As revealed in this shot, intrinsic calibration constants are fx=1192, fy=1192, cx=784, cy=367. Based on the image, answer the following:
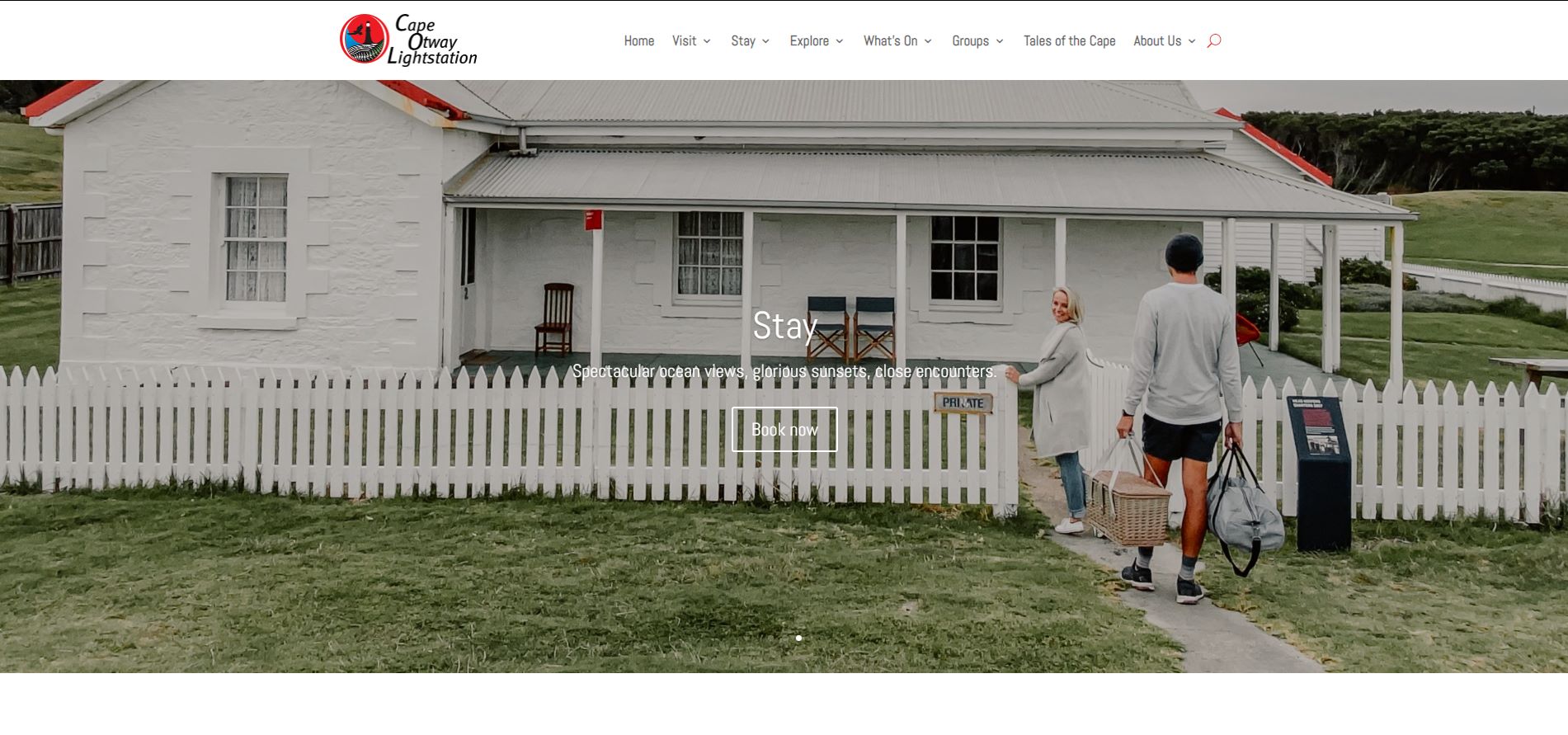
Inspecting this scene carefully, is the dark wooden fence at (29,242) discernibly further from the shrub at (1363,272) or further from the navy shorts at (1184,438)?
the shrub at (1363,272)

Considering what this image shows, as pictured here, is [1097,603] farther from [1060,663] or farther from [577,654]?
[577,654]

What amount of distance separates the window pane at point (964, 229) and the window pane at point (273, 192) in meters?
8.28

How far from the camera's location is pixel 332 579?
6219mm

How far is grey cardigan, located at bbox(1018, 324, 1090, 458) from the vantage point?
7.35 m

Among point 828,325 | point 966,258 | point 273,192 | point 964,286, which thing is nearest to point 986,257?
point 966,258

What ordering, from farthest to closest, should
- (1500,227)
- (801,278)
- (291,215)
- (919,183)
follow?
(1500,227)
(801,278)
(919,183)
(291,215)

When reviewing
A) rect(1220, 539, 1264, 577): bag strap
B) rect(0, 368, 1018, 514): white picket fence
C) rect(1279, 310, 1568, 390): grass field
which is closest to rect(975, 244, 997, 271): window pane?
rect(1279, 310, 1568, 390): grass field

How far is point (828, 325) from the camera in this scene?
15281 millimetres

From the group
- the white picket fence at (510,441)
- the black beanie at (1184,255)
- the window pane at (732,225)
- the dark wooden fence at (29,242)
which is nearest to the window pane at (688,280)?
the window pane at (732,225)

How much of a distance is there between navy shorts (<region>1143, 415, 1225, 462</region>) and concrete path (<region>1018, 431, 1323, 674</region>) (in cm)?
73

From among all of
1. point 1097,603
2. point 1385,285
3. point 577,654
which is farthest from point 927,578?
point 1385,285

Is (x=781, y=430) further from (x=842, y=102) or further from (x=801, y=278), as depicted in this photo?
(x=842, y=102)

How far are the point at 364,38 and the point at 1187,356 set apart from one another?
567cm

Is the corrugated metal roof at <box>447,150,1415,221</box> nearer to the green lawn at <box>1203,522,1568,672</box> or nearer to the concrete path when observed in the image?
the green lawn at <box>1203,522,1568,672</box>
